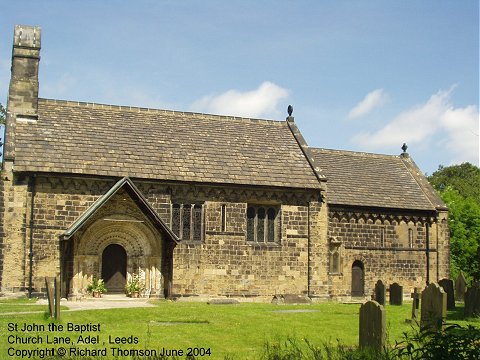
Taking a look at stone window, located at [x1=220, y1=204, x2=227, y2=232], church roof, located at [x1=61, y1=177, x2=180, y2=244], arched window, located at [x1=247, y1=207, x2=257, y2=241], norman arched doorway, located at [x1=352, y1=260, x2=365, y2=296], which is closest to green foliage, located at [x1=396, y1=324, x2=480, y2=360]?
church roof, located at [x1=61, y1=177, x2=180, y2=244]

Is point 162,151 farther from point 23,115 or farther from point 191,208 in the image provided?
point 23,115

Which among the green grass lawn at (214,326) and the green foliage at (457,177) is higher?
the green foliage at (457,177)

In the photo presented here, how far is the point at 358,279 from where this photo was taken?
119 feet

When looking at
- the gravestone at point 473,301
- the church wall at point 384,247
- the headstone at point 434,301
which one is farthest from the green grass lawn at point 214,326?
the church wall at point 384,247

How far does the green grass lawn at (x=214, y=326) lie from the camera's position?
15.0m

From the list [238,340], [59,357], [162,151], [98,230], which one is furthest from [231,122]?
[59,357]

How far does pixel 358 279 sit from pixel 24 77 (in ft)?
65.9

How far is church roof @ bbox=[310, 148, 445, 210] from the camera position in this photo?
1447 inches

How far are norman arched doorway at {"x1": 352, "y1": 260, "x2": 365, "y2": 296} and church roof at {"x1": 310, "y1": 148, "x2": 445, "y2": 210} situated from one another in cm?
331

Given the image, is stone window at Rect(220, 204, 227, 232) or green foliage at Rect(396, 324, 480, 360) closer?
green foliage at Rect(396, 324, 480, 360)

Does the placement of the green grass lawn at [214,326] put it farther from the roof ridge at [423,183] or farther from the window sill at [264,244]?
the roof ridge at [423,183]

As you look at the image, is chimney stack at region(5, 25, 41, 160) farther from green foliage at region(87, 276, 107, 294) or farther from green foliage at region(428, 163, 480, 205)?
green foliage at region(428, 163, 480, 205)

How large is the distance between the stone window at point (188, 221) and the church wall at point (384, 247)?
7740 mm

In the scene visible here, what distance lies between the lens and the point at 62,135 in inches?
1194
